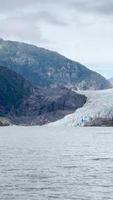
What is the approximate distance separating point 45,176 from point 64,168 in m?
15.2

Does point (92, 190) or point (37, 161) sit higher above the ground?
point (92, 190)

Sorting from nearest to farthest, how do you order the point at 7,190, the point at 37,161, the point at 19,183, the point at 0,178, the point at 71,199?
the point at 71,199 → the point at 7,190 → the point at 19,183 → the point at 0,178 → the point at 37,161

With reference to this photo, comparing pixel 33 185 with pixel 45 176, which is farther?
pixel 45 176

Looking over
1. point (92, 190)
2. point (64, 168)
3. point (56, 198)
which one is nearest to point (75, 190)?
point (92, 190)

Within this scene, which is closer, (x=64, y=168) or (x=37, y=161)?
(x=64, y=168)

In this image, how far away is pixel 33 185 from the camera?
81625 millimetres

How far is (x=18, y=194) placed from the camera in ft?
241

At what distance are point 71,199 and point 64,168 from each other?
124ft

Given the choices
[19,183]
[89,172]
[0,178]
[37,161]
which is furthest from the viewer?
[37,161]

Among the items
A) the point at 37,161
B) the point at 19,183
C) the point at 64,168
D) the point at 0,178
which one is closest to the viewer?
the point at 19,183

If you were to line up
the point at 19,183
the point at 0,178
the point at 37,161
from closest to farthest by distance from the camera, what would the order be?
the point at 19,183
the point at 0,178
the point at 37,161

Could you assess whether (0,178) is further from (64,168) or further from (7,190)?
(64,168)

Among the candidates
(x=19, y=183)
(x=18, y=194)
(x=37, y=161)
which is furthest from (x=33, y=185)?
(x=37, y=161)

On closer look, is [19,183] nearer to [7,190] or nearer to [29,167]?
[7,190]
